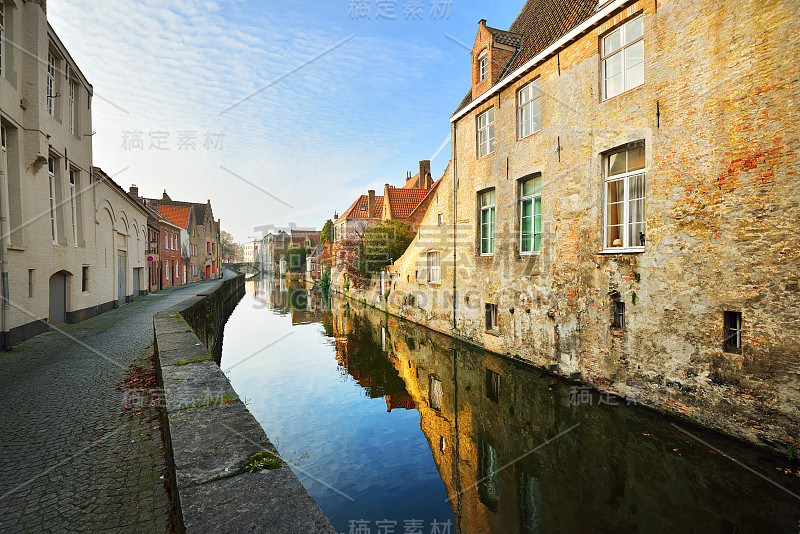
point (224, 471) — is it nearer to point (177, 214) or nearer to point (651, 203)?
point (651, 203)

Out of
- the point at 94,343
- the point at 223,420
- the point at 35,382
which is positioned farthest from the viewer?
the point at 94,343

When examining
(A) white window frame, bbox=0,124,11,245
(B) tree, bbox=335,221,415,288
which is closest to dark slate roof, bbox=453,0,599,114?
(B) tree, bbox=335,221,415,288

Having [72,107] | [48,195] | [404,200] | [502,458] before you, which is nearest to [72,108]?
[72,107]

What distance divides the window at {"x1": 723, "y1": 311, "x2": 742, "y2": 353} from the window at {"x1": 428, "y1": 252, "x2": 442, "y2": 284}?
9399mm

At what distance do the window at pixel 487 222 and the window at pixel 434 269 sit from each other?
286cm

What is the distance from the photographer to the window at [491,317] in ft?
36.9

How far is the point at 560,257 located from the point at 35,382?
9.68 metres

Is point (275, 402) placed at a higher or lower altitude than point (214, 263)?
lower

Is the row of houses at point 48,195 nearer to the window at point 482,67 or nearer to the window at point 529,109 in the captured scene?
the window at point 482,67

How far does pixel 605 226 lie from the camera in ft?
24.9

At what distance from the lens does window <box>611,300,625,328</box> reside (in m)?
7.15

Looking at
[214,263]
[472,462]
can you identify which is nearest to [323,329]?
[472,462]

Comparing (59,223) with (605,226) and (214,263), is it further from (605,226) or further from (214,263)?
(214,263)

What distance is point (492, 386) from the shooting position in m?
8.57
